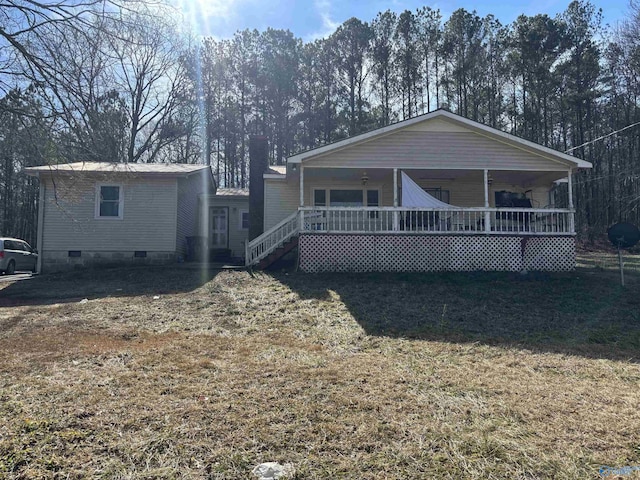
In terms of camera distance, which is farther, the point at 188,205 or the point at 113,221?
the point at 188,205

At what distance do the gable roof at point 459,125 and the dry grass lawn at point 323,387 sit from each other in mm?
5010

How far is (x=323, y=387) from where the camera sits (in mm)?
3932

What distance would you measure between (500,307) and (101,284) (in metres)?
9.77

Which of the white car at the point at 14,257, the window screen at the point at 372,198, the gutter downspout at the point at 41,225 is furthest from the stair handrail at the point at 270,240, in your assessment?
the white car at the point at 14,257

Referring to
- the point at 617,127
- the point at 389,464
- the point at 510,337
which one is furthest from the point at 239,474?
the point at 617,127

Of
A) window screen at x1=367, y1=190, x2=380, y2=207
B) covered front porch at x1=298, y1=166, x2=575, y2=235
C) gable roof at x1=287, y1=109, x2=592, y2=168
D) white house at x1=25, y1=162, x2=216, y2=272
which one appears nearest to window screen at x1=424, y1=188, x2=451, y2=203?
covered front porch at x1=298, y1=166, x2=575, y2=235

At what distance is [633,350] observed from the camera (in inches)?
224

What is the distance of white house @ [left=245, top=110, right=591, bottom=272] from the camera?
1160 centimetres

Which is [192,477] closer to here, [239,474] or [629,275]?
[239,474]

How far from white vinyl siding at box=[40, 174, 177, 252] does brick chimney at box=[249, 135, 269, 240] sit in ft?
8.84

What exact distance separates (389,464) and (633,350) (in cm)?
493

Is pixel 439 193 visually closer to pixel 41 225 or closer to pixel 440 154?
pixel 440 154

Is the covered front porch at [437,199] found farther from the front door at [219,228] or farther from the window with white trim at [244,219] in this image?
the front door at [219,228]

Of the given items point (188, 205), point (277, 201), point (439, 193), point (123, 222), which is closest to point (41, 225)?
point (123, 222)
